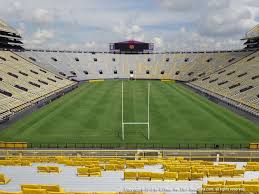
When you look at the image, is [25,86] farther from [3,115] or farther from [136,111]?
[136,111]

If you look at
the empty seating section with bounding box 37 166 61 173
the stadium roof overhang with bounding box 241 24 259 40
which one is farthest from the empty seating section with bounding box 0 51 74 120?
the stadium roof overhang with bounding box 241 24 259 40

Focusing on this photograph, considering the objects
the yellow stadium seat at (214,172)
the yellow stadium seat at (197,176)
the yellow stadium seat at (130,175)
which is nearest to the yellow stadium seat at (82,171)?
the yellow stadium seat at (130,175)

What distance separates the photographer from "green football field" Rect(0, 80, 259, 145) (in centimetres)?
3728

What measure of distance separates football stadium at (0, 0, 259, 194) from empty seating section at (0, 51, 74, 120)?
0.30m

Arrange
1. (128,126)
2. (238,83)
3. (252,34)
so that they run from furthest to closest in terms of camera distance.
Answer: (252,34)
(238,83)
(128,126)

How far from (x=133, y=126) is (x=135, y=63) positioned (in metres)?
82.1

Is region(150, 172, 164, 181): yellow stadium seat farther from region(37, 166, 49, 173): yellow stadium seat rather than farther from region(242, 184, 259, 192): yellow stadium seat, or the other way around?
region(37, 166, 49, 173): yellow stadium seat

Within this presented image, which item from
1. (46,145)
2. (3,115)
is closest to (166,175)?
(46,145)

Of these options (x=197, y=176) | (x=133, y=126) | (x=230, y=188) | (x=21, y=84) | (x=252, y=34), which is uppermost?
(x=252, y=34)

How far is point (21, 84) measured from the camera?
67.3 m

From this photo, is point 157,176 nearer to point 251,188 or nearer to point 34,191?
point 251,188

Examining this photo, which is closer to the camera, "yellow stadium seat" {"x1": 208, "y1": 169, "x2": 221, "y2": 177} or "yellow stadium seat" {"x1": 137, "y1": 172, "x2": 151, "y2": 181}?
"yellow stadium seat" {"x1": 137, "y1": 172, "x2": 151, "y2": 181}

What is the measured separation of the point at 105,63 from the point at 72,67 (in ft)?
48.3

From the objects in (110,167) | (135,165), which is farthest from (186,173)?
(110,167)
